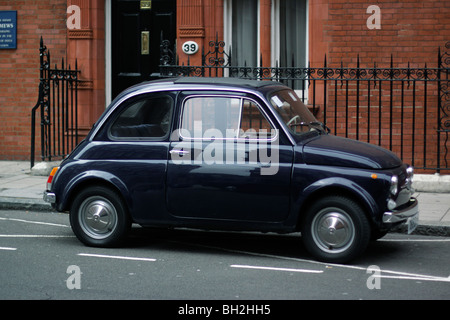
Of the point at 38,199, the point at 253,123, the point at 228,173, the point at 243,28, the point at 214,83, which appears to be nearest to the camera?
the point at 228,173

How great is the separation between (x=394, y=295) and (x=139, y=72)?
9296 mm

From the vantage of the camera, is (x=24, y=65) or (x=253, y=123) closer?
(x=253, y=123)

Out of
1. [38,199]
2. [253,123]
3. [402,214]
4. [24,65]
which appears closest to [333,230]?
[402,214]

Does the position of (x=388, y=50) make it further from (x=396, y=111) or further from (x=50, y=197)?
(x=50, y=197)

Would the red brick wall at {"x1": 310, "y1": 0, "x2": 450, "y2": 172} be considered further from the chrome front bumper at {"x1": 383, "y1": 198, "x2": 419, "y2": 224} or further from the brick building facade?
the chrome front bumper at {"x1": 383, "y1": 198, "x2": 419, "y2": 224}

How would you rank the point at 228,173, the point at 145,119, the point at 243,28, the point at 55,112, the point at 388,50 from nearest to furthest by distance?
the point at 228,173 → the point at 145,119 → the point at 388,50 → the point at 243,28 → the point at 55,112

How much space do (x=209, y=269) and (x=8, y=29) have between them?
918 cm

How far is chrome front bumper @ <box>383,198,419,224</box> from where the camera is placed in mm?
7320

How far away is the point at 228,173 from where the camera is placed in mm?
7645

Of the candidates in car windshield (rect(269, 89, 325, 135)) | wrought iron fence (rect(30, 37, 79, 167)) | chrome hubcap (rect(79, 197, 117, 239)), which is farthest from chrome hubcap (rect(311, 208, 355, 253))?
wrought iron fence (rect(30, 37, 79, 167))

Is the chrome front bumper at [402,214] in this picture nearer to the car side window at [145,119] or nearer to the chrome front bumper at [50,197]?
the car side window at [145,119]

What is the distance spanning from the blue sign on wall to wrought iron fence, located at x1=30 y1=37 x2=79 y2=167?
1.08 metres

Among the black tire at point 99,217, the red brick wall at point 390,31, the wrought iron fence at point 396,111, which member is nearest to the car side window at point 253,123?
the black tire at point 99,217
